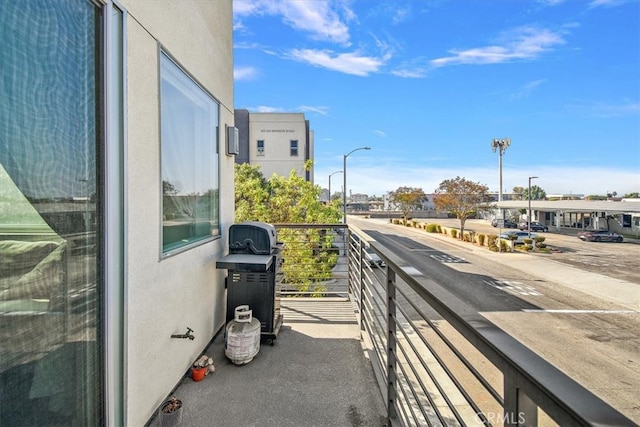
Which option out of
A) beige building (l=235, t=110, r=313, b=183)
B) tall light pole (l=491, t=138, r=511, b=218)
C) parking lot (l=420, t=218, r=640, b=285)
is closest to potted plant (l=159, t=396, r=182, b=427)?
parking lot (l=420, t=218, r=640, b=285)

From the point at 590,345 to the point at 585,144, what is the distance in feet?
140

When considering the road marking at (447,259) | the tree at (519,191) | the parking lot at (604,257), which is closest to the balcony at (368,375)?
the road marking at (447,259)

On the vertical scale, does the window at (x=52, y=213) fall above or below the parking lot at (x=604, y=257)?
above

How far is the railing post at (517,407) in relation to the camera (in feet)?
1.77

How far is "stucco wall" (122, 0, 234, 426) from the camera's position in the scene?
4.98 ft

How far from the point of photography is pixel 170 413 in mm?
1667

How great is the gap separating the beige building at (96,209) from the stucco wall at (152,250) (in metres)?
0.01

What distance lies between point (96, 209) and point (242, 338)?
144 cm

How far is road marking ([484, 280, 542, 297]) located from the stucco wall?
39.1 feet

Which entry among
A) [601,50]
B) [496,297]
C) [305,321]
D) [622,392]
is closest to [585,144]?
[601,50]

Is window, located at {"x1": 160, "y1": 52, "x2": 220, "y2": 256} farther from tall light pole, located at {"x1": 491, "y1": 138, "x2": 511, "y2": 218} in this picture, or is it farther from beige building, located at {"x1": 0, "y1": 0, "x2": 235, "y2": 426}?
tall light pole, located at {"x1": 491, "y1": 138, "x2": 511, "y2": 218}

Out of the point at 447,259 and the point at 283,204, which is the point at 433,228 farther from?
the point at 283,204

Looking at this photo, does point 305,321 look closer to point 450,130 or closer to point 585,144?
point 450,130

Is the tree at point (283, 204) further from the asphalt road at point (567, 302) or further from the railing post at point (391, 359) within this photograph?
the railing post at point (391, 359)
